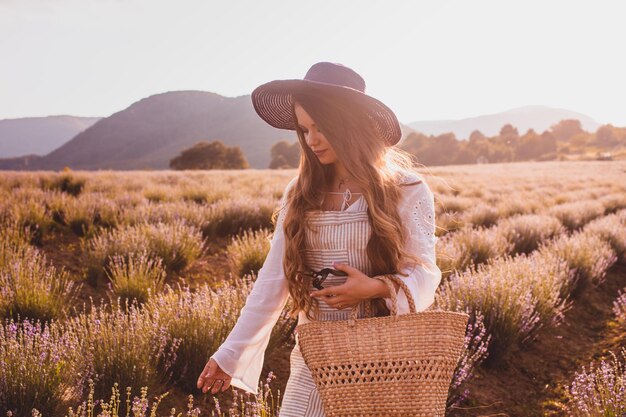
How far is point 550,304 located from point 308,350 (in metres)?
3.26

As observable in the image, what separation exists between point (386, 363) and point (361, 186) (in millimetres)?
752

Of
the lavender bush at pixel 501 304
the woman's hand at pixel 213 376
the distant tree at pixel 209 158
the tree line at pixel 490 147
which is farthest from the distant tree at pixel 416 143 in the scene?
the woman's hand at pixel 213 376

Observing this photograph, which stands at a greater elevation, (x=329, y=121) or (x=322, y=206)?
(x=329, y=121)

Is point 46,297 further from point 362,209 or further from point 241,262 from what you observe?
point 362,209

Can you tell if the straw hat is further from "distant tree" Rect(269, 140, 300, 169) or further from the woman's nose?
"distant tree" Rect(269, 140, 300, 169)

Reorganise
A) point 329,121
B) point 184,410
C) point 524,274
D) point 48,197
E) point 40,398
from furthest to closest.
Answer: point 48,197 → point 524,274 → point 184,410 → point 40,398 → point 329,121

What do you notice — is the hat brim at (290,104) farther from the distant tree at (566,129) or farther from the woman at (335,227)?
the distant tree at (566,129)

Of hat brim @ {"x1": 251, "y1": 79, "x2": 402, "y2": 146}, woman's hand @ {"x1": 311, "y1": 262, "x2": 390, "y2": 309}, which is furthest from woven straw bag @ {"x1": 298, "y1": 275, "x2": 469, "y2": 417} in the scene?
hat brim @ {"x1": 251, "y1": 79, "x2": 402, "y2": 146}

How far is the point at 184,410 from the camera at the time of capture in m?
2.78

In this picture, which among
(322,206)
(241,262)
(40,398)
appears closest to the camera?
(322,206)

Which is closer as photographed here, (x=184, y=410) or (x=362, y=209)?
(x=362, y=209)

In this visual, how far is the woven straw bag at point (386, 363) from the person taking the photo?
144cm

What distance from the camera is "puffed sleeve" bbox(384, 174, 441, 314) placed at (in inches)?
69.0

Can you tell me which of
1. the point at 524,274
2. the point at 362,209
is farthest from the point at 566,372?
the point at 362,209
